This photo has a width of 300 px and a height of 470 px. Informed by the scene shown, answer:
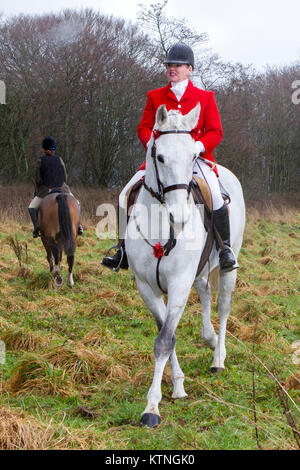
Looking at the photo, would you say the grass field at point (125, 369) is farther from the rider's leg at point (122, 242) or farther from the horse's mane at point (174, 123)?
the horse's mane at point (174, 123)

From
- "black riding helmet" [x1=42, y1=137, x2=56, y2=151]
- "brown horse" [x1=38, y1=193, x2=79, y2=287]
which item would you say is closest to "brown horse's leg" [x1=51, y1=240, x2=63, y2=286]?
"brown horse" [x1=38, y1=193, x2=79, y2=287]

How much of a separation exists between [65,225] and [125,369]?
184 inches

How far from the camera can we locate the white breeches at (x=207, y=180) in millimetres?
4871

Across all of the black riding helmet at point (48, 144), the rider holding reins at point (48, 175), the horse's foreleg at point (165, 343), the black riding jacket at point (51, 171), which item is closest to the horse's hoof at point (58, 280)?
the rider holding reins at point (48, 175)

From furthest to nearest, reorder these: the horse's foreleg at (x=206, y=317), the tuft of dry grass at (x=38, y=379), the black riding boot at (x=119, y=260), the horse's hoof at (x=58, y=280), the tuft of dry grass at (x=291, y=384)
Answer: the horse's hoof at (x=58, y=280), the horse's foreleg at (x=206, y=317), the black riding boot at (x=119, y=260), the tuft of dry grass at (x=291, y=384), the tuft of dry grass at (x=38, y=379)

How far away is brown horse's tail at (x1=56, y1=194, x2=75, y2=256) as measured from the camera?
923 cm

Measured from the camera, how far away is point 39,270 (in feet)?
33.0

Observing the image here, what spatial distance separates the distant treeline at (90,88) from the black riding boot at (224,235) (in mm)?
19145

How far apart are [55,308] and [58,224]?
2342mm
